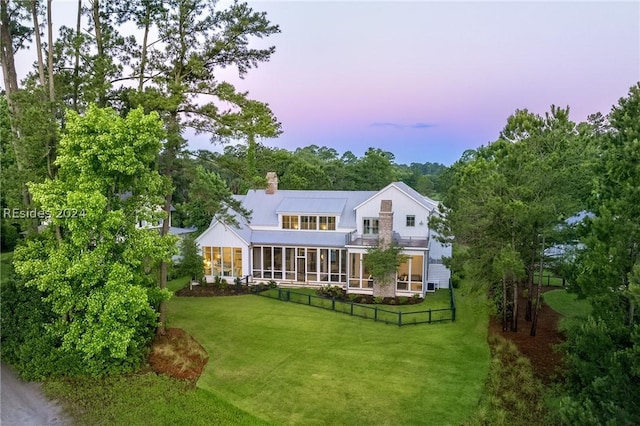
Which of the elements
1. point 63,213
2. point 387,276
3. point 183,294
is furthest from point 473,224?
point 183,294

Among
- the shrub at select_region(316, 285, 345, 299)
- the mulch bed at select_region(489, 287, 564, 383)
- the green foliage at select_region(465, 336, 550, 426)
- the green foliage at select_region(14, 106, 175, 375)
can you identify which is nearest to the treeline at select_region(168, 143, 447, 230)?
the green foliage at select_region(14, 106, 175, 375)

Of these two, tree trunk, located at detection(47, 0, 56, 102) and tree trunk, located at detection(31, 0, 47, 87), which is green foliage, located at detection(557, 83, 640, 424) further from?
tree trunk, located at detection(31, 0, 47, 87)

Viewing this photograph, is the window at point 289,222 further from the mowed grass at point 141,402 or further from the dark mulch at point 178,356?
the mowed grass at point 141,402

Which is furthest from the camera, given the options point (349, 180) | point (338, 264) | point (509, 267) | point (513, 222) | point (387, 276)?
point (349, 180)

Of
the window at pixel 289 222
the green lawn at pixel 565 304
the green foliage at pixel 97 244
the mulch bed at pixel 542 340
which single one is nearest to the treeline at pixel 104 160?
the green foliage at pixel 97 244

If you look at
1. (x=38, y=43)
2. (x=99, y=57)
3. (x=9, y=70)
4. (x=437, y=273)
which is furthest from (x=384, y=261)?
(x=9, y=70)

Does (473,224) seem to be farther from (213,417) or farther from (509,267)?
(213,417)
